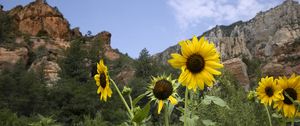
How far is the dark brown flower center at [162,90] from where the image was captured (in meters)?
2.32

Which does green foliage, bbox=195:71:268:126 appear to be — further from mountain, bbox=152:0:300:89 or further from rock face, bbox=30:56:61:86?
mountain, bbox=152:0:300:89

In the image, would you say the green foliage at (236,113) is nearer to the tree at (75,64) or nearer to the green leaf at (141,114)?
the green leaf at (141,114)

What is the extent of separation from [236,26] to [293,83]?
9589 cm

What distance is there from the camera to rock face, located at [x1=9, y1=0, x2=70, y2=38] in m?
81.8

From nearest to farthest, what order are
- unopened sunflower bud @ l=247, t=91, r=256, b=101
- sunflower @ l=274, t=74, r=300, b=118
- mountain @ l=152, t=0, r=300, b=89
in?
sunflower @ l=274, t=74, r=300, b=118, unopened sunflower bud @ l=247, t=91, r=256, b=101, mountain @ l=152, t=0, r=300, b=89

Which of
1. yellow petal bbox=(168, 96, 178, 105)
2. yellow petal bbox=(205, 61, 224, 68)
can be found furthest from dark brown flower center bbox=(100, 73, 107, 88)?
yellow petal bbox=(205, 61, 224, 68)

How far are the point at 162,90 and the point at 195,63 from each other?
26 cm

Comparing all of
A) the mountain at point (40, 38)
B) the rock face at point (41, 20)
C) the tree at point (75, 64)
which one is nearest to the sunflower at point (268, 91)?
the tree at point (75, 64)

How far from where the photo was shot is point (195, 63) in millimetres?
2240

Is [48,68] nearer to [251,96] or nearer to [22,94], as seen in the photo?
[22,94]

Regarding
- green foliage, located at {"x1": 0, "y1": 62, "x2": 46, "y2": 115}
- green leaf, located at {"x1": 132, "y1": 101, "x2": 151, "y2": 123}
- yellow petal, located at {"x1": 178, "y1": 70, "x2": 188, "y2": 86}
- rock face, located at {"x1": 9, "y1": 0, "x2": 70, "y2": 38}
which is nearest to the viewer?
green leaf, located at {"x1": 132, "y1": 101, "x2": 151, "y2": 123}

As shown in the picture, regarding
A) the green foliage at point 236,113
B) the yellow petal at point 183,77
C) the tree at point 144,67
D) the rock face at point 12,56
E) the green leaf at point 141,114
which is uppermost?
the rock face at point 12,56

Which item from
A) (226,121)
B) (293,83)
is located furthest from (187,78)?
(226,121)

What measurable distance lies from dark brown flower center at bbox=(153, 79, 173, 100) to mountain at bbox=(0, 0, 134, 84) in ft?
151
